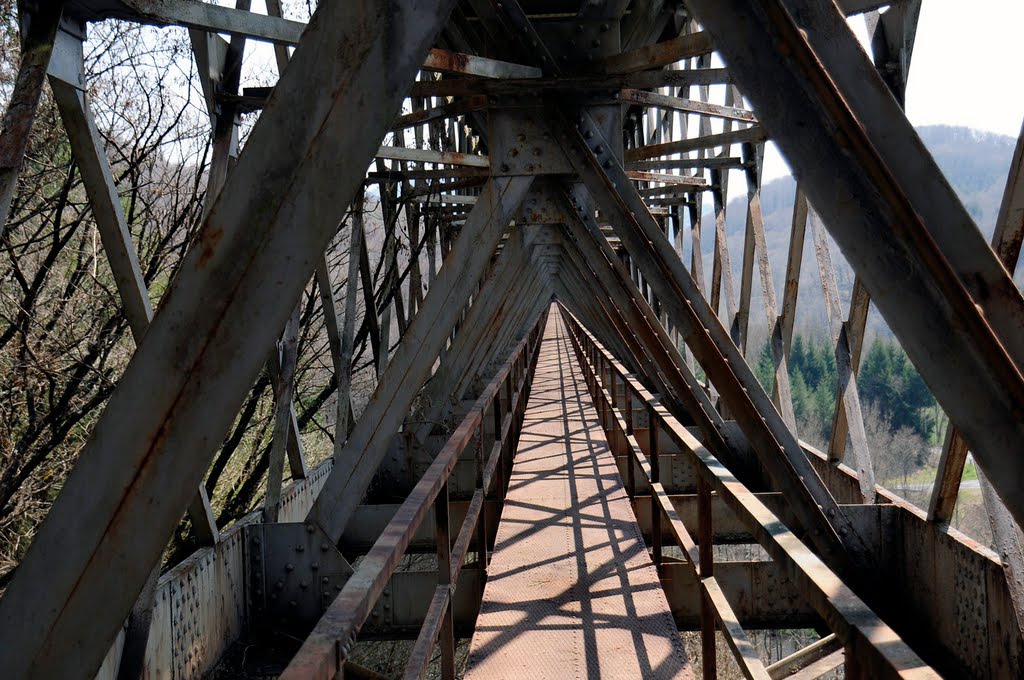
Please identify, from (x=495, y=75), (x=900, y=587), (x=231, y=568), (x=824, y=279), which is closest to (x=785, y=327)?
(x=824, y=279)

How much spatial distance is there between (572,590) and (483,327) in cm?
564

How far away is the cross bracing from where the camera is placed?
1878 mm

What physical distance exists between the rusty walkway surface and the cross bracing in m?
0.30

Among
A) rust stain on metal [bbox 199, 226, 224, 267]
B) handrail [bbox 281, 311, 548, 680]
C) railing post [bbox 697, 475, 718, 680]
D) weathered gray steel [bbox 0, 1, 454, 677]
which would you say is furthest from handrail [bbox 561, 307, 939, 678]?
rust stain on metal [bbox 199, 226, 224, 267]

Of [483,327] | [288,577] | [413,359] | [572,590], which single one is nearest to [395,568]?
[572,590]

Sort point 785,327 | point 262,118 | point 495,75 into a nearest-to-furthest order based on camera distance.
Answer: point 262,118 < point 495,75 < point 785,327

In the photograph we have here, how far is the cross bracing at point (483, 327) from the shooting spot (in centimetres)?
188

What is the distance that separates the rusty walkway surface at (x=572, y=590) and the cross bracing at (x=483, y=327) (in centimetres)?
30

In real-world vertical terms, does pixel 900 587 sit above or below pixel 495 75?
below

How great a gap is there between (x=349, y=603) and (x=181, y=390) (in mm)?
621

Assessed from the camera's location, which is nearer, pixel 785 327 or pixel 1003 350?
pixel 1003 350

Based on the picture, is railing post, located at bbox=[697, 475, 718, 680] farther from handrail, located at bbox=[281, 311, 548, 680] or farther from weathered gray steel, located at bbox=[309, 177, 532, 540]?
weathered gray steel, located at bbox=[309, 177, 532, 540]

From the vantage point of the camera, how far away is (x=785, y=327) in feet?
27.6

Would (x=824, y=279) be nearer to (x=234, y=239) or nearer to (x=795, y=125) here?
(x=795, y=125)
